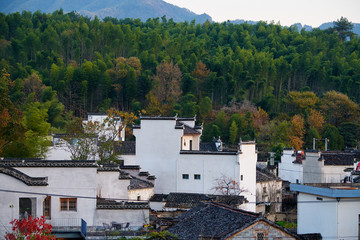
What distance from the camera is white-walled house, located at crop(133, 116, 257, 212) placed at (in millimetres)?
33000

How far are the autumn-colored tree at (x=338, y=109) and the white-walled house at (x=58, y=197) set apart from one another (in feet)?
157

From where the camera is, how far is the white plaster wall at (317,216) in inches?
701

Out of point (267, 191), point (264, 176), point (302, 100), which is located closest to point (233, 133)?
point (302, 100)

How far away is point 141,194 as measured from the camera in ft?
93.7

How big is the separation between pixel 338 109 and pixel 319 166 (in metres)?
24.1

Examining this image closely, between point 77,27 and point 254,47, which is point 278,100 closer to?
point 254,47

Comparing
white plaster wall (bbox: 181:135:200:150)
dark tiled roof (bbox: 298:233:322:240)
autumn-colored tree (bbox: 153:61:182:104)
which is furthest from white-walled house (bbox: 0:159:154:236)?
autumn-colored tree (bbox: 153:61:182:104)

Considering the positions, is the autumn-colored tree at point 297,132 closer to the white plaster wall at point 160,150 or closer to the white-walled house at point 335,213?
the white plaster wall at point 160,150

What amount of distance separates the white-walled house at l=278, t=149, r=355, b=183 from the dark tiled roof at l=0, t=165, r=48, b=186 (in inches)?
1014

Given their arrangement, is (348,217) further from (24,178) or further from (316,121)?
(316,121)

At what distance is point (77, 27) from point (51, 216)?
6828 centimetres

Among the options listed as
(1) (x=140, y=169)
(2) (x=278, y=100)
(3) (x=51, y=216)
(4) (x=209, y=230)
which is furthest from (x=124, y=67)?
(4) (x=209, y=230)

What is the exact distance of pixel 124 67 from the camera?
7062cm

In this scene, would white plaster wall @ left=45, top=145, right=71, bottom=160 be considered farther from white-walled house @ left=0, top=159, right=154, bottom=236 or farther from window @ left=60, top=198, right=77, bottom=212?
window @ left=60, top=198, right=77, bottom=212
